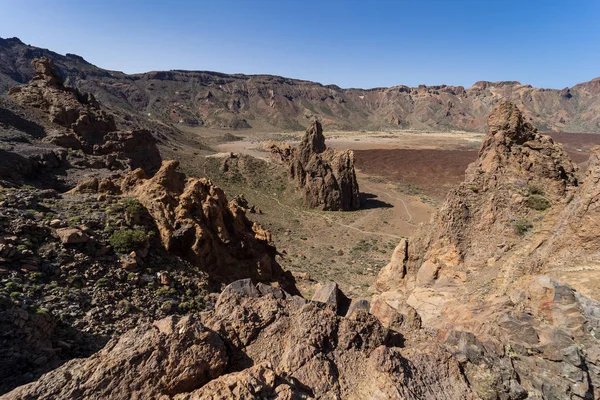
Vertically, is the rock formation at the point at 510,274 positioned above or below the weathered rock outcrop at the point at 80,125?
below

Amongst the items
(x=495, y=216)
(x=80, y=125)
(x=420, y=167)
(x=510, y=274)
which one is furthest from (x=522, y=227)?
(x=420, y=167)

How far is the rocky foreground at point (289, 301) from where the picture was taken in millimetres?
5320

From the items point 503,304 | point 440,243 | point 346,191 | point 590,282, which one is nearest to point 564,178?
point 440,243

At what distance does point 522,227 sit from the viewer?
12.5 metres

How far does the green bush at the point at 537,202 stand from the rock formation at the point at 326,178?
33834mm

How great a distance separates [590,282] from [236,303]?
8428mm

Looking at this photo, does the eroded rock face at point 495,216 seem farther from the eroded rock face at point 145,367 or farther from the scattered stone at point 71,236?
the scattered stone at point 71,236

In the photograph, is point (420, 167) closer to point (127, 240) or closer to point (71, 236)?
point (127, 240)

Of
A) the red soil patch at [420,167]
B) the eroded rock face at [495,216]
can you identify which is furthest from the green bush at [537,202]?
the red soil patch at [420,167]

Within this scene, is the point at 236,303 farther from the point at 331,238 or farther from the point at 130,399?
the point at 331,238

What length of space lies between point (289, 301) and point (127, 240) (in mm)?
8998

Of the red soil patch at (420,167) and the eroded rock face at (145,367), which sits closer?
the eroded rock face at (145,367)

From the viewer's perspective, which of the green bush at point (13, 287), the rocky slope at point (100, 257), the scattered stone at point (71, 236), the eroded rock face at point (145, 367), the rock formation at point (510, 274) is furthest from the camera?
the scattered stone at point (71, 236)

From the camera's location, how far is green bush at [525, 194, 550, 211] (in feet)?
42.4
